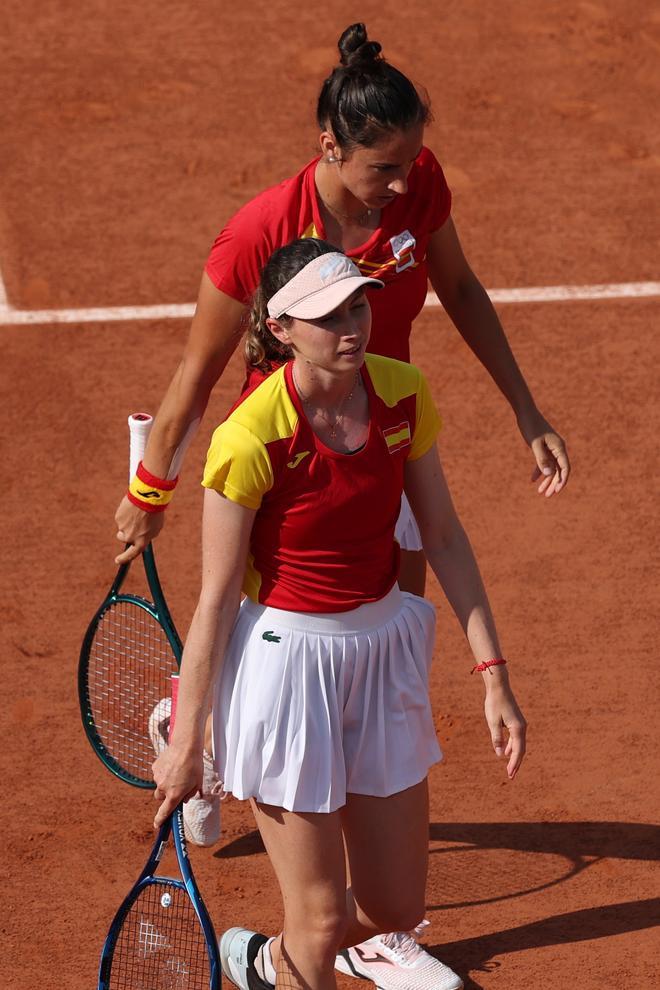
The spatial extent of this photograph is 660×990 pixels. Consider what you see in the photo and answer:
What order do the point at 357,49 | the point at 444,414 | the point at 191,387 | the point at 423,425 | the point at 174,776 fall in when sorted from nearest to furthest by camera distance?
the point at 174,776 → the point at 423,425 → the point at 357,49 → the point at 191,387 → the point at 444,414

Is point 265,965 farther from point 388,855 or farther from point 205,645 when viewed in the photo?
point 205,645

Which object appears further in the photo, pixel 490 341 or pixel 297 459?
pixel 490 341

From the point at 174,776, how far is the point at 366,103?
6.49 ft

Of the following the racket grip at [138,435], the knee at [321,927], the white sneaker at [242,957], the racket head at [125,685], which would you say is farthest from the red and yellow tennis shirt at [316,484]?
the racket head at [125,685]

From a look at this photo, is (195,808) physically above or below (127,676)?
below

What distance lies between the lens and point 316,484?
4.05m

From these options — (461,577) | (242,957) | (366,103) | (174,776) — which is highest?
(366,103)

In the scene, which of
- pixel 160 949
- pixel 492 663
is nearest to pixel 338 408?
pixel 492 663

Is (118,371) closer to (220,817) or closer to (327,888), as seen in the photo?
(220,817)

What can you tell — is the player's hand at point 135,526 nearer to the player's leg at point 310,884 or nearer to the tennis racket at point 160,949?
the tennis racket at point 160,949

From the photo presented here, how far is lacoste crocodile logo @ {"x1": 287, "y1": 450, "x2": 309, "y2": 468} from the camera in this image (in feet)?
13.1

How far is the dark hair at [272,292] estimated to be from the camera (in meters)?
4.07

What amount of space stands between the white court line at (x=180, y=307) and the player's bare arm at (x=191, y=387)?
4163 mm

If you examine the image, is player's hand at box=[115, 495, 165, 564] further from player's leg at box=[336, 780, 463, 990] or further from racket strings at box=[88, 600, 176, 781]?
player's leg at box=[336, 780, 463, 990]
